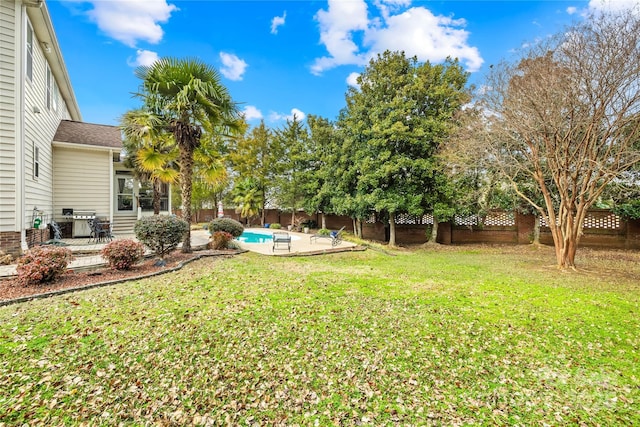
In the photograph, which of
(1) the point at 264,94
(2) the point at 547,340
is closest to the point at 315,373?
(2) the point at 547,340

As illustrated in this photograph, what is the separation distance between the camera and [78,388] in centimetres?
281

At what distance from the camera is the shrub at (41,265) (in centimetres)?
540

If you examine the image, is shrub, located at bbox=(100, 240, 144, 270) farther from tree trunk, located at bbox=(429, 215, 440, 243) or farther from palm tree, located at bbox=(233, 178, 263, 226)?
palm tree, located at bbox=(233, 178, 263, 226)

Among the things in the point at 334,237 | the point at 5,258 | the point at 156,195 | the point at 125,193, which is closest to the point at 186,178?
the point at 5,258

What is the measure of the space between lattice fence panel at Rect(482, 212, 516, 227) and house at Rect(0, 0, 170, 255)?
17747mm

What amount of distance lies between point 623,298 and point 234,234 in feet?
37.3

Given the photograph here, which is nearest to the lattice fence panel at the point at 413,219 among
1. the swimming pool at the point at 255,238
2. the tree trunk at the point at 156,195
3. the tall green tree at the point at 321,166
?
the tall green tree at the point at 321,166

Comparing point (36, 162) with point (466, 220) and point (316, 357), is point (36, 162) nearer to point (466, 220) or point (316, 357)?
point (316, 357)

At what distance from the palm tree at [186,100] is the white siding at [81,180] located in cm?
464

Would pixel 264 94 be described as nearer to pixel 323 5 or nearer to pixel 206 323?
pixel 323 5

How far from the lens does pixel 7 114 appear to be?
23.0 ft

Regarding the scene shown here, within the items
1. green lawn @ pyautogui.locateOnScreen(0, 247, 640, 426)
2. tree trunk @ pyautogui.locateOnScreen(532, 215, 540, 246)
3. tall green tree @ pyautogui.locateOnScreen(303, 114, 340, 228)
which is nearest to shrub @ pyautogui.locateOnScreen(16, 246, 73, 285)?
green lawn @ pyautogui.locateOnScreen(0, 247, 640, 426)

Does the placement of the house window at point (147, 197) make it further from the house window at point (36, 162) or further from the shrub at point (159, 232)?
the shrub at point (159, 232)

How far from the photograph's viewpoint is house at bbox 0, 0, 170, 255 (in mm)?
7051
